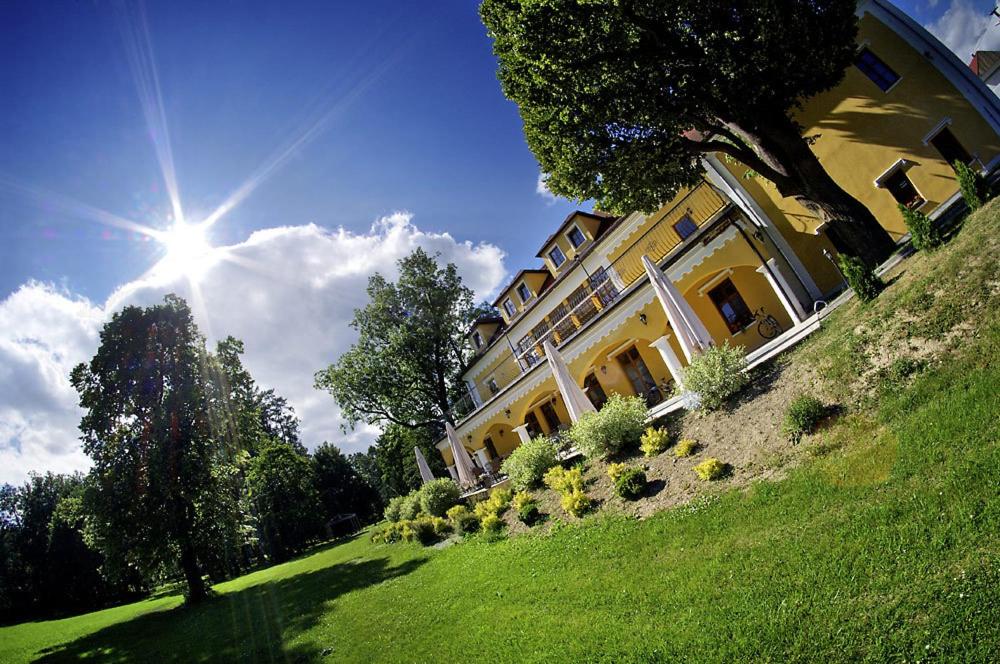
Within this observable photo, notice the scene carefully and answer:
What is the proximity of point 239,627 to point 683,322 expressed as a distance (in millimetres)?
15282

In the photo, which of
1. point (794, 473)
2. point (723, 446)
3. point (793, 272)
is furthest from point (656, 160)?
point (794, 473)

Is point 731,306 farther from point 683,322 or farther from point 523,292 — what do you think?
point 523,292

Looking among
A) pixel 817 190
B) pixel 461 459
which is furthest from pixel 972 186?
pixel 461 459

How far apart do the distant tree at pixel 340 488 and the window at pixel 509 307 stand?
4400 centimetres

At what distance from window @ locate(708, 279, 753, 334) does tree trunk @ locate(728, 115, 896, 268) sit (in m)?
4.75

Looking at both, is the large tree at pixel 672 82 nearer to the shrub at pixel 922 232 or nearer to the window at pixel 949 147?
the shrub at pixel 922 232

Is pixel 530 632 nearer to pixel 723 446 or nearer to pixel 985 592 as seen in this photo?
pixel 985 592

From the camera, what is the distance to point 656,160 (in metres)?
12.2

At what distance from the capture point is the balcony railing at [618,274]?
17125 mm

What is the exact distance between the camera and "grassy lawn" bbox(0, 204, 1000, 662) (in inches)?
150

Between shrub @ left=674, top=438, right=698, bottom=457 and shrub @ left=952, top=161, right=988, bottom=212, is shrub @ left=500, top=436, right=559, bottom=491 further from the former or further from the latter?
shrub @ left=952, top=161, right=988, bottom=212

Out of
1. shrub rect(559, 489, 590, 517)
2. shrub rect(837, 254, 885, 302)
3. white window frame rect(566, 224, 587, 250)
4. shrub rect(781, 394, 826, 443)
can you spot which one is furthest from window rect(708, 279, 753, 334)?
shrub rect(559, 489, 590, 517)

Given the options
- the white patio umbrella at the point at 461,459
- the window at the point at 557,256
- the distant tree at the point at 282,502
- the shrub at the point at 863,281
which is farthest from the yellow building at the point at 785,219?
the distant tree at the point at 282,502

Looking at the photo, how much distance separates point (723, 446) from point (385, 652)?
768 centimetres
